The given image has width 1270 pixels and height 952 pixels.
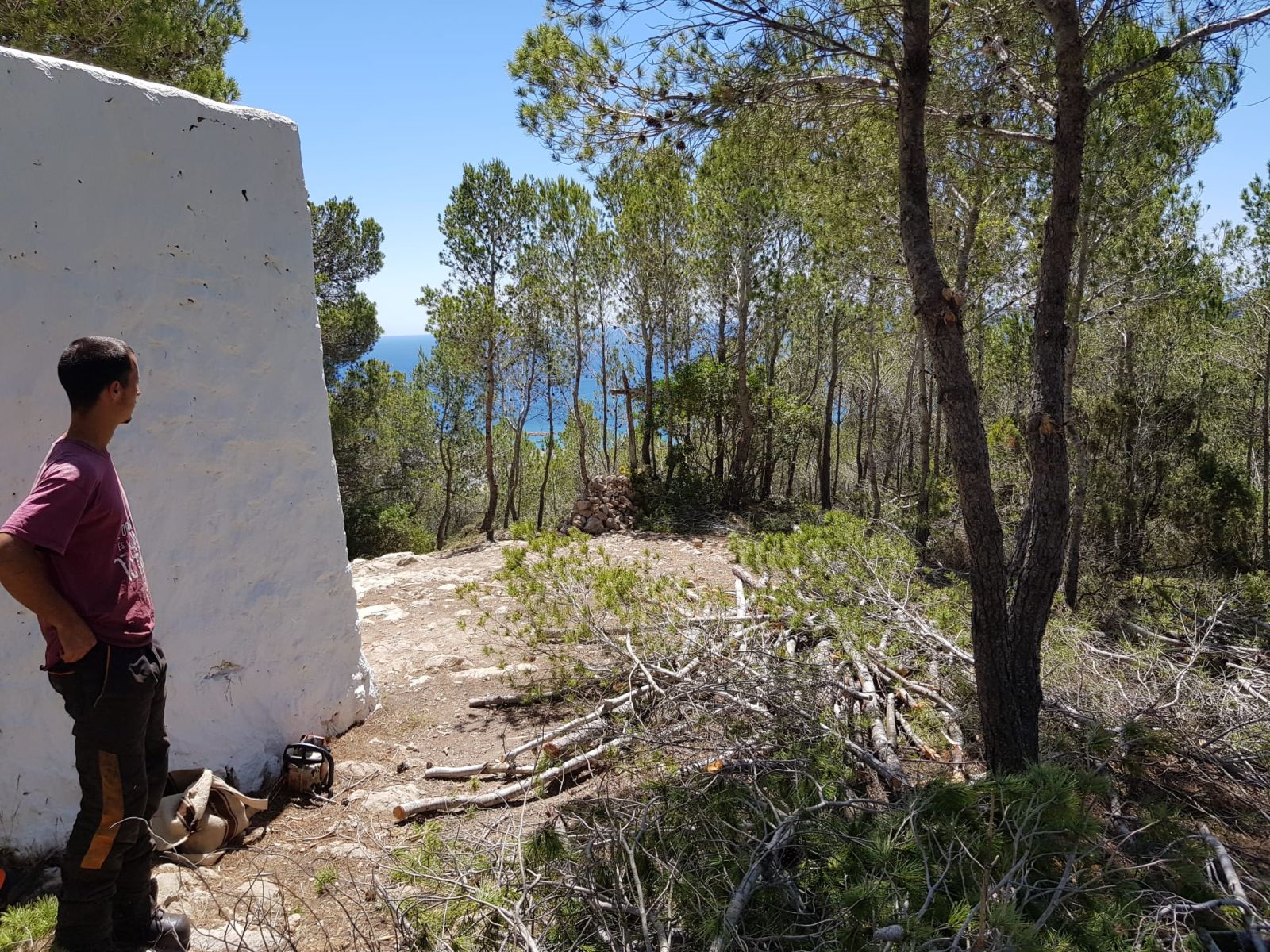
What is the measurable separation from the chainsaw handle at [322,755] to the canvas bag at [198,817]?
0.39 metres

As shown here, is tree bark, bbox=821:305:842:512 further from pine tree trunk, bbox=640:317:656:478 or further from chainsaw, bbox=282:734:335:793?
chainsaw, bbox=282:734:335:793

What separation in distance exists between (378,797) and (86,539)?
2.03m

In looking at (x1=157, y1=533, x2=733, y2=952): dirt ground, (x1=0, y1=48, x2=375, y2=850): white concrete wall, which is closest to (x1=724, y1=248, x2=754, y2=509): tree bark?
(x1=157, y1=533, x2=733, y2=952): dirt ground

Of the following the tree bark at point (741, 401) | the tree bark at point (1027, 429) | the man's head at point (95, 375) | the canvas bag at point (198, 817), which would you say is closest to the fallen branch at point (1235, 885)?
the tree bark at point (1027, 429)

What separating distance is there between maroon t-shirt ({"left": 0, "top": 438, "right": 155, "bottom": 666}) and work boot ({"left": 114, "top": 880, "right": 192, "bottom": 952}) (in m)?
0.90

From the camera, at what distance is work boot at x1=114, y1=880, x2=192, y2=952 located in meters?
2.33

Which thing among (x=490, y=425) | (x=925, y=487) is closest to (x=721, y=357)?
(x=490, y=425)

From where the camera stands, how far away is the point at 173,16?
6648 mm

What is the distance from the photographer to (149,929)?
2.34 metres

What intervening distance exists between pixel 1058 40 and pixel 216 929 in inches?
188

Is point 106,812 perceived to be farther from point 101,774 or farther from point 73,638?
point 73,638

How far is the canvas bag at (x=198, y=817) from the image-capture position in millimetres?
2881

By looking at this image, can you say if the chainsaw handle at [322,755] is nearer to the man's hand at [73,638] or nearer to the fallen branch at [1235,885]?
the man's hand at [73,638]

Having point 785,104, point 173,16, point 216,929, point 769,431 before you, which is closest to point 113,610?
point 216,929
